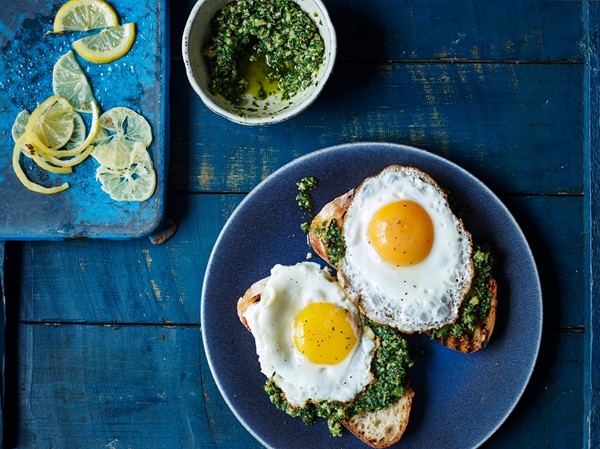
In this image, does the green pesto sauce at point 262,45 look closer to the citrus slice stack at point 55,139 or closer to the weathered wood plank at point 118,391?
the citrus slice stack at point 55,139

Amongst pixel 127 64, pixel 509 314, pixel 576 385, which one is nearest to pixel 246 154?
pixel 127 64

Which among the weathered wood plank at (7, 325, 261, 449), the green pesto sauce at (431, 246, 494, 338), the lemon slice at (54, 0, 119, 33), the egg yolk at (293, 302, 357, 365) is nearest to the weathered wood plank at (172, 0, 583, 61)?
the lemon slice at (54, 0, 119, 33)

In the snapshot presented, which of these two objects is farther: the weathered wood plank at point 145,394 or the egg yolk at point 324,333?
the weathered wood plank at point 145,394

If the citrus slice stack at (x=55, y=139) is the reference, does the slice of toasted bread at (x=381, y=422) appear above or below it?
below

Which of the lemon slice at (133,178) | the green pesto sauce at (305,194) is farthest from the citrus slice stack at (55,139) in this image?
the green pesto sauce at (305,194)

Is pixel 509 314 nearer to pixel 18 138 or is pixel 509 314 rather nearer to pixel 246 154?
pixel 246 154

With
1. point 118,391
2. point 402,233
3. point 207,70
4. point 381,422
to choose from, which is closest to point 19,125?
point 207,70

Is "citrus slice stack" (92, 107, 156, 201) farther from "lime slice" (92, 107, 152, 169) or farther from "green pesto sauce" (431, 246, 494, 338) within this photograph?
"green pesto sauce" (431, 246, 494, 338)
